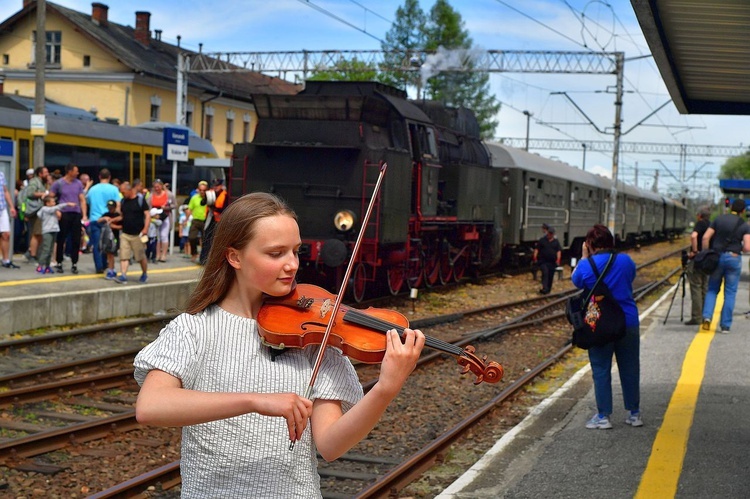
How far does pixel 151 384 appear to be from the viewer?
2.29 metres

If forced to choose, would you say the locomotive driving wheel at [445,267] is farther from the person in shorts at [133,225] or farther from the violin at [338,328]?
the violin at [338,328]

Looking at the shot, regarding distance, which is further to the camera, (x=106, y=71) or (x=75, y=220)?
(x=106, y=71)

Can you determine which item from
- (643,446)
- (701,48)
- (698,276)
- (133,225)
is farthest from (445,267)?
(701,48)

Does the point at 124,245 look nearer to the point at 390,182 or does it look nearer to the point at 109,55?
the point at 390,182

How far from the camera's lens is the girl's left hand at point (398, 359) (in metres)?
2.28

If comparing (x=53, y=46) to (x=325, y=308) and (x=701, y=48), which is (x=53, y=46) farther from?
(x=325, y=308)

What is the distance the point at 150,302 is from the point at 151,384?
1316 centimetres

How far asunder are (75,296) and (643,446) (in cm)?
858

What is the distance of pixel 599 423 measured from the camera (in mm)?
7844

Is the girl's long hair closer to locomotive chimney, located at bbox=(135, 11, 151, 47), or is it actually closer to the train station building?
the train station building

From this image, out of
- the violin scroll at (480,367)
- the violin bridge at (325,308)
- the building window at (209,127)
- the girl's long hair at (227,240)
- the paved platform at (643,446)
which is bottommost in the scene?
the paved platform at (643,446)

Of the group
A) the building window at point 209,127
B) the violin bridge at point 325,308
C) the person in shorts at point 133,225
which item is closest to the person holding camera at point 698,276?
the person in shorts at point 133,225

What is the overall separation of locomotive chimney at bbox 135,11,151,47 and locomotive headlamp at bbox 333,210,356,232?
3709 cm

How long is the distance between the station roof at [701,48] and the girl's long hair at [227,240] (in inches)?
157
